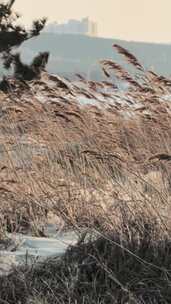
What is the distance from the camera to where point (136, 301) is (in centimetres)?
326

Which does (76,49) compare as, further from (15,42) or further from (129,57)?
(129,57)

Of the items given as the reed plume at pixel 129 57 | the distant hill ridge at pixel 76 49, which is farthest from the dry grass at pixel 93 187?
the distant hill ridge at pixel 76 49

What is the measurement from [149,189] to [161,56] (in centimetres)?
1392

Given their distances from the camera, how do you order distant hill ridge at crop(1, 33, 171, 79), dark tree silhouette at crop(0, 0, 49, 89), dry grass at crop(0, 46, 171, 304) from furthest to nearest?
distant hill ridge at crop(1, 33, 171, 79)
dark tree silhouette at crop(0, 0, 49, 89)
dry grass at crop(0, 46, 171, 304)

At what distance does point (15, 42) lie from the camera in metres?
10.1

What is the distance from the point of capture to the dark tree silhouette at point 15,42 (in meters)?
10.1

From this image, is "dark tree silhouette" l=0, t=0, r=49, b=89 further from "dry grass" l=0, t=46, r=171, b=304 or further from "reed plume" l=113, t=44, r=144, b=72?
"reed plume" l=113, t=44, r=144, b=72

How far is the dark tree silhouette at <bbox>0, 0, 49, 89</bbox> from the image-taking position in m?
10.1

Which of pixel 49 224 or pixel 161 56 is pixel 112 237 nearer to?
pixel 49 224

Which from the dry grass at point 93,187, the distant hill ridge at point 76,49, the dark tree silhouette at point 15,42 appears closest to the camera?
the dry grass at point 93,187

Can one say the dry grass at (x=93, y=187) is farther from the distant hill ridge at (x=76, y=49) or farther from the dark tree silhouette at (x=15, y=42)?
the distant hill ridge at (x=76, y=49)

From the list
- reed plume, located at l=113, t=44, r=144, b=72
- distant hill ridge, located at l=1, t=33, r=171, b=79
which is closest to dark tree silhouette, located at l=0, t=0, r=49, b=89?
reed plume, located at l=113, t=44, r=144, b=72

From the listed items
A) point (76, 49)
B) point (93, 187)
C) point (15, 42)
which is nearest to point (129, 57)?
point (93, 187)

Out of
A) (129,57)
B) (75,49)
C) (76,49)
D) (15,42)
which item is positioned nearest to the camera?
(129,57)
